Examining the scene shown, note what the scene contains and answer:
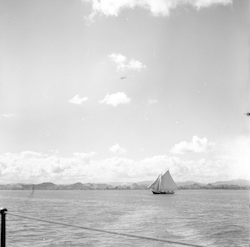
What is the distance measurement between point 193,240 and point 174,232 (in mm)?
4545

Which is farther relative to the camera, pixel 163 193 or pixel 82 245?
pixel 163 193

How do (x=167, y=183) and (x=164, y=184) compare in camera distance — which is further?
(x=164, y=184)

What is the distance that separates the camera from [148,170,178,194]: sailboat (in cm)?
11331

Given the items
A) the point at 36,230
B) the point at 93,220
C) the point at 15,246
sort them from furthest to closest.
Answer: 1. the point at 93,220
2. the point at 36,230
3. the point at 15,246

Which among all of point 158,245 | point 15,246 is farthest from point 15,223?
point 158,245

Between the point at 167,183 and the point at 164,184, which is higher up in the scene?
the point at 167,183

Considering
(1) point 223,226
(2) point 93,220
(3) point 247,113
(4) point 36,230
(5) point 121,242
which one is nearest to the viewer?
(3) point 247,113

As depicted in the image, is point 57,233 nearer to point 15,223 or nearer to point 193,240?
point 15,223

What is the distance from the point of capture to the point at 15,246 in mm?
22375

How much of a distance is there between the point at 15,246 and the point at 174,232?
15822 mm

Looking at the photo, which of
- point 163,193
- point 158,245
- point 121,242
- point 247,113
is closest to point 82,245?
point 121,242

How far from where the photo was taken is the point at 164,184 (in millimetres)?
115500

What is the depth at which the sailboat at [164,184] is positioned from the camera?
113312 mm

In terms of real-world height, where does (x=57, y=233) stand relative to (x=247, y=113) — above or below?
below
